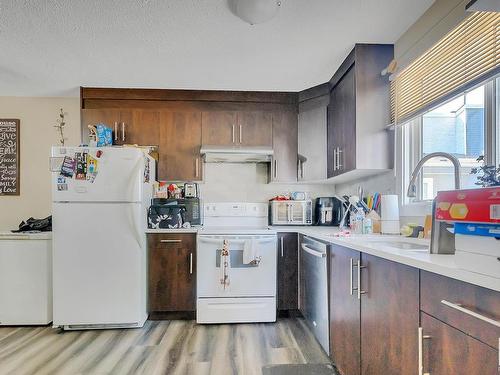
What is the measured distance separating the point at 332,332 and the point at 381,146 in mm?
1326

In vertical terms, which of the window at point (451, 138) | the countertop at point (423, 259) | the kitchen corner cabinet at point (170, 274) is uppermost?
the window at point (451, 138)

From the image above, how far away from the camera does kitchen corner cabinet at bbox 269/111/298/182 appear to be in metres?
3.25

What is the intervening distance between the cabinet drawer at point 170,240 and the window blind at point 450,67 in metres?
1.93

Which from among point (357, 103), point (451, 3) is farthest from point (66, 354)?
point (451, 3)

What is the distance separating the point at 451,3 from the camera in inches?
64.2

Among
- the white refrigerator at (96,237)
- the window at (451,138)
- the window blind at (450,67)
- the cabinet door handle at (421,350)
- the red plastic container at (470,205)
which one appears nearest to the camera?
the red plastic container at (470,205)

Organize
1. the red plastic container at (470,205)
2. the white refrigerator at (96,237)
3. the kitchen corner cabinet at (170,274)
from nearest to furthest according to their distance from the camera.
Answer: the red plastic container at (470,205) < the white refrigerator at (96,237) < the kitchen corner cabinet at (170,274)

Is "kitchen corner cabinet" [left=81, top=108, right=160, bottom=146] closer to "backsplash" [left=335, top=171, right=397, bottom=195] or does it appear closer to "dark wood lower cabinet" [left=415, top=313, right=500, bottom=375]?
"backsplash" [left=335, top=171, right=397, bottom=195]

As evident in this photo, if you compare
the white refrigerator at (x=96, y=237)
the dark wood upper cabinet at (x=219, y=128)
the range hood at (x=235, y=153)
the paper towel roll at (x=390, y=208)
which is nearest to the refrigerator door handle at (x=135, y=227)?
the white refrigerator at (x=96, y=237)

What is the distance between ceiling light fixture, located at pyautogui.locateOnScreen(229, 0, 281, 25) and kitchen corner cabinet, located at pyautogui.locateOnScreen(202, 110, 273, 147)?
140 centimetres

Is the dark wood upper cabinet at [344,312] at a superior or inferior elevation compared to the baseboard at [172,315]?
superior

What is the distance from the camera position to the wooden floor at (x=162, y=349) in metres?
2.02

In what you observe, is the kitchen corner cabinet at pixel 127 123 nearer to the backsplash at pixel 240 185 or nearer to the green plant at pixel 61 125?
the green plant at pixel 61 125

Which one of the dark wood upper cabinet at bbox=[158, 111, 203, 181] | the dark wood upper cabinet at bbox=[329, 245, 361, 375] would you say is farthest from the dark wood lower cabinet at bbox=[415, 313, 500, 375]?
the dark wood upper cabinet at bbox=[158, 111, 203, 181]
